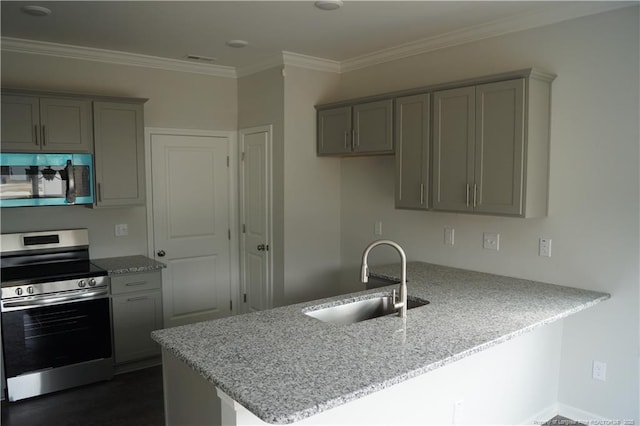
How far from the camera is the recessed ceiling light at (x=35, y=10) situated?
305 cm

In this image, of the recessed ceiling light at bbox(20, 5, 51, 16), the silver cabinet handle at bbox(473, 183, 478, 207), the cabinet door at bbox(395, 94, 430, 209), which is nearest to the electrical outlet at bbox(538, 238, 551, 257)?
the silver cabinet handle at bbox(473, 183, 478, 207)

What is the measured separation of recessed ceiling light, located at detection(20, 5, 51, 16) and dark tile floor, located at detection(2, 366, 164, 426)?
8.75 ft

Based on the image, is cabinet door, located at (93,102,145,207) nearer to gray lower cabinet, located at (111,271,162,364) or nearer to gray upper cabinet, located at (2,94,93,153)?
gray upper cabinet, located at (2,94,93,153)

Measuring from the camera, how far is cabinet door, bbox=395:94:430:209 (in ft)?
11.6

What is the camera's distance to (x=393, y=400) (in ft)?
7.16

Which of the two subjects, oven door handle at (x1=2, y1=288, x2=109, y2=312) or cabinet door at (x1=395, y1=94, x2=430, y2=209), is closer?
oven door handle at (x1=2, y1=288, x2=109, y2=312)

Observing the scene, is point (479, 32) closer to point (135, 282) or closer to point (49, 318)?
point (135, 282)

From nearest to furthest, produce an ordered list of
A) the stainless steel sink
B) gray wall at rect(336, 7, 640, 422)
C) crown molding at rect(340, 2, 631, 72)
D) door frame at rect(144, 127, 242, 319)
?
the stainless steel sink < gray wall at rect(336, 7, 640, 422) < crown molding at rect(340, 2, 631, 72) < door frame at rect(144, 127, 242, 319)

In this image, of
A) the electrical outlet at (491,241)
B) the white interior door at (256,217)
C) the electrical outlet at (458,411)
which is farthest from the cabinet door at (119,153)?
the electrical outlet at (458,411)

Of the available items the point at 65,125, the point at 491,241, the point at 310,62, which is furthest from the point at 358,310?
the point at 65,125

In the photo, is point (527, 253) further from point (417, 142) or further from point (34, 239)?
point (34, 239)

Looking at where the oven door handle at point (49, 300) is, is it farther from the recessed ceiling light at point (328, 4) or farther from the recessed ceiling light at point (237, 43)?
the recessed ceiling light at point (328, 4)

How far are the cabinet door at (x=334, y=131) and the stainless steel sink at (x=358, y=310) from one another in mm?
1662

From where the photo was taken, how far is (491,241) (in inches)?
139
